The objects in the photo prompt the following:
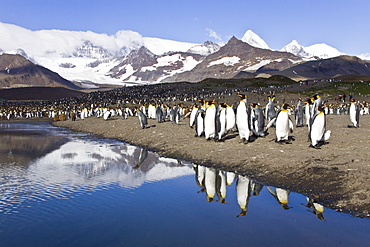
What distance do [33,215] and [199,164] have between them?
15.9 ft

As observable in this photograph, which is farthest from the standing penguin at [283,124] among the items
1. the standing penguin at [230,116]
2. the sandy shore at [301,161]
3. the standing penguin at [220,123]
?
the standing penguin at [220,123]

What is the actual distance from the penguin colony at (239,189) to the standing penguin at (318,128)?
2441 mm

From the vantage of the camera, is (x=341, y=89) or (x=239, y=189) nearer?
(x=239, y=189)

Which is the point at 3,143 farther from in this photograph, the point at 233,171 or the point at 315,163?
the point at 315,163

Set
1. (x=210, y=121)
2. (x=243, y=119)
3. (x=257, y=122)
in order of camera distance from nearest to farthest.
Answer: (x=243, y=119), (x=210, y=121), (x=257, y=122)

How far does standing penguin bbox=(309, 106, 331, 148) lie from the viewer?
9.78 m

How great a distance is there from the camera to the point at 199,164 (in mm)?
10359

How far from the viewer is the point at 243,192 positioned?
7.52 metres

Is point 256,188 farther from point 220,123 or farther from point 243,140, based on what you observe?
point 220,123

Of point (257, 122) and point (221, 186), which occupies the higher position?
A: point (257, 122)

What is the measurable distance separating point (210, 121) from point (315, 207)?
20.2ft

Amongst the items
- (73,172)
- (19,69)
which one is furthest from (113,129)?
(19,69)

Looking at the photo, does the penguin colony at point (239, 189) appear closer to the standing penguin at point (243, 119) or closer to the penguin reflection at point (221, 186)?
the penguin reflection at point (221, 186)

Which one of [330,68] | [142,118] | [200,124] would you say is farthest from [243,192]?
[330,68]
